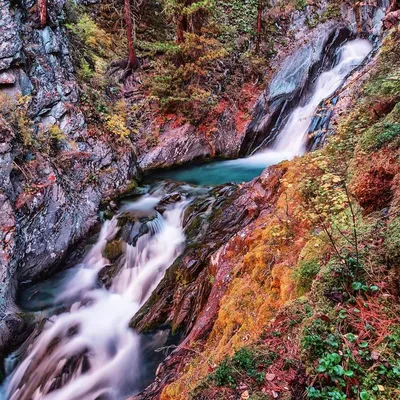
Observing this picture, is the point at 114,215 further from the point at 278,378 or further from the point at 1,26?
the point at 278,378

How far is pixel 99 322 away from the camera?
629cm

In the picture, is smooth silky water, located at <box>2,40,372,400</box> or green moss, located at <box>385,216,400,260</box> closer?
green moss, located at <box>385,216,400,260</box>

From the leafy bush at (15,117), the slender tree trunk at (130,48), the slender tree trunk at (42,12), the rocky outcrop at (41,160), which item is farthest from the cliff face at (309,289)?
the slender tree trunk at (130,48)

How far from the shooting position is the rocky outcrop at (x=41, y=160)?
6.74 metres

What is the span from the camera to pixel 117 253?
775 centimetres

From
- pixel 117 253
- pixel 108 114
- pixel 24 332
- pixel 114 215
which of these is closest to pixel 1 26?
pixel 108 114

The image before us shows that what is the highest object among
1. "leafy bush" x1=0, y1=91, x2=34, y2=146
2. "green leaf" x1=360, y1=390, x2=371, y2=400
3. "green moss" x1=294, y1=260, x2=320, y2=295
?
"leafy bush" x1=0, y1=91, x2=34, y2=146

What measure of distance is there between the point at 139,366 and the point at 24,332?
8.09 ft

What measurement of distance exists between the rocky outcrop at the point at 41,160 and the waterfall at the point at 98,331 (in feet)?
2.08

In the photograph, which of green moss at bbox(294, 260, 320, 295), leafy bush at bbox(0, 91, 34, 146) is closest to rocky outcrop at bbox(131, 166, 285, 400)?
green moss at bbox(294, 260, 320, 295)

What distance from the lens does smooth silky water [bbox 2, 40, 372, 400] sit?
5.20 metres

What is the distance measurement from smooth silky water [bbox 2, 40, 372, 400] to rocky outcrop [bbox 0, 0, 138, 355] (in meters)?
0.51

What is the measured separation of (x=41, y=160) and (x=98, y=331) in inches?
178

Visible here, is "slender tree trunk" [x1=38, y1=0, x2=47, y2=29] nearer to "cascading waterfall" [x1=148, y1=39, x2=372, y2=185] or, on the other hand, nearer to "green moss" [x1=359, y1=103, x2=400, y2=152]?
"cascading waterfall" [x1=148, y1=39, x2=372, y2=185]
